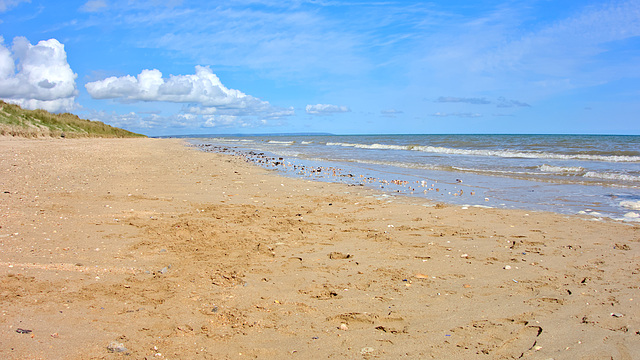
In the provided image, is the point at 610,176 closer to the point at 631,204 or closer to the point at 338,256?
the point at 631,204

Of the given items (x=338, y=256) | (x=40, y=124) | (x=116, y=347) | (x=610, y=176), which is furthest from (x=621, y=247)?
(x=40, y=124)

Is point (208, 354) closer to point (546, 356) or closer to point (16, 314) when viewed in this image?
point (16, 314)

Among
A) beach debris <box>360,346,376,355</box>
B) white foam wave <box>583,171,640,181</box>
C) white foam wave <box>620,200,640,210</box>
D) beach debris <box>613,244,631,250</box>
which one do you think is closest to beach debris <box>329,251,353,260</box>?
beach debris <box>360,346,376,355</box>

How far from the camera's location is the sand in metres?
2.83

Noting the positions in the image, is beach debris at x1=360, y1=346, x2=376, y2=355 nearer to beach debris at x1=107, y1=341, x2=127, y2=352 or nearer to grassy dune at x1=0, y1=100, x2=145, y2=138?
beach debris at x1=107, y1=341, x2=127, y2=352

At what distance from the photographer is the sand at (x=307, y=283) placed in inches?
111

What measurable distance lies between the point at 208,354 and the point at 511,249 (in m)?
4.17

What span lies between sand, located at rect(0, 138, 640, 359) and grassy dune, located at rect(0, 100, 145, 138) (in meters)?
27.7

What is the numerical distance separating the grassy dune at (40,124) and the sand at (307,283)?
27698 mm

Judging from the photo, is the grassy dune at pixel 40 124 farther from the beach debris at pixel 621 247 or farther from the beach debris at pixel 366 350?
the beach debris at pixel 621 247

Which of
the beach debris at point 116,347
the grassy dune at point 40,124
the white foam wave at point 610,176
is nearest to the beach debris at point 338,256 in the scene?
the beach debris at point 116,347

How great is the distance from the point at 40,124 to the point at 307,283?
1536 inches

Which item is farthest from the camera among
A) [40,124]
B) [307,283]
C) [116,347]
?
[40,124]

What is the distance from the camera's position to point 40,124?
111 feet
